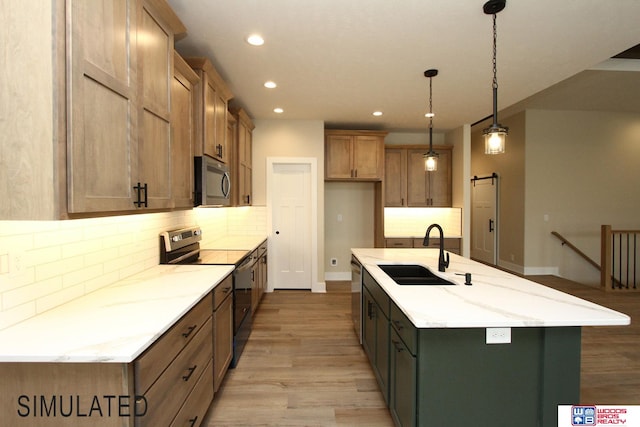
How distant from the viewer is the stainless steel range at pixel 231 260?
8.32 ft

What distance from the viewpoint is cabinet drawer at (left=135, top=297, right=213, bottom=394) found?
1125mm

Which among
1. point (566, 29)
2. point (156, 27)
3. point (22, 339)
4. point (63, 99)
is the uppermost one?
point (566, 29)

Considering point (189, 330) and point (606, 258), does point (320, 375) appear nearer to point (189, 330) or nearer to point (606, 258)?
point (189, 330)

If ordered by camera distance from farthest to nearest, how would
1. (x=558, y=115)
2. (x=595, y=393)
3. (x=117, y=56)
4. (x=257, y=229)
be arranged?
(x=558, y=115), (x=257, y=229), (x=595, y=393), (x=117, y=56)

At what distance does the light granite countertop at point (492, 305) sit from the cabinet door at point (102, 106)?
4.82 feet

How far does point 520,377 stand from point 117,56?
2.40 meters

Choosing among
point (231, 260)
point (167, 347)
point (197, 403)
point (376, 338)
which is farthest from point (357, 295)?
point (167, 347)

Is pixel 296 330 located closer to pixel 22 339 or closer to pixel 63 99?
pixel 22 339

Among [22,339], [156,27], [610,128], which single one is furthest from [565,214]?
[22,339]

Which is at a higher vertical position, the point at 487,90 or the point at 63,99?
the point at 487,90

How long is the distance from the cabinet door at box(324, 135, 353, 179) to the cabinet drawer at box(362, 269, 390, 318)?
2.48m

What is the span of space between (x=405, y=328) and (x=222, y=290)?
4.34 feet

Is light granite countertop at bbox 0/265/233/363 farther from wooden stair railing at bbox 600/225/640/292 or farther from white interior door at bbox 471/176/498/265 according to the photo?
white interior door at bbox 471/176/498/265

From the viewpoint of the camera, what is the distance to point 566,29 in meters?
2.32
